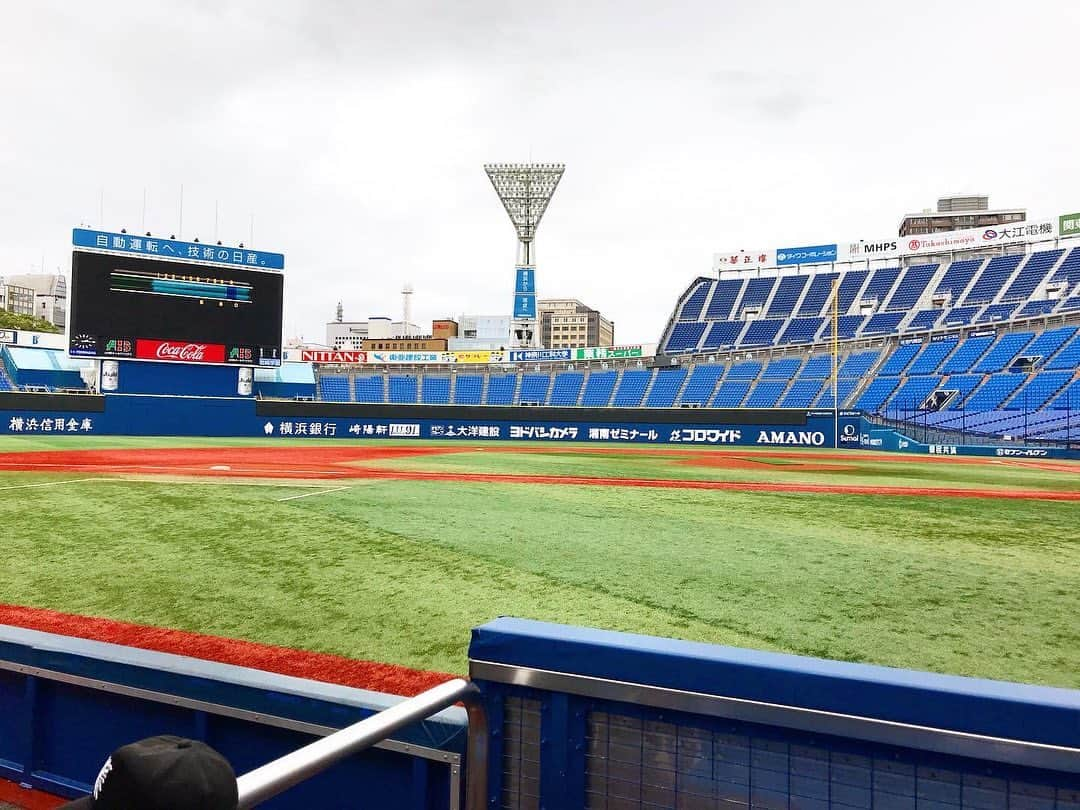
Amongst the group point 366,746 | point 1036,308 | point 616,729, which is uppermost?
point 1036,308

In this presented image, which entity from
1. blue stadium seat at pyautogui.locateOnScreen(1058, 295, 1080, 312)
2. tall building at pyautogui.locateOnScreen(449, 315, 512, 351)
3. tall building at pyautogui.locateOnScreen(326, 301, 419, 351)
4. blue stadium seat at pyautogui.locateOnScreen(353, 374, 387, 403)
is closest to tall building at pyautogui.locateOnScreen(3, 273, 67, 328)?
tall building at pyautogui.locateOnScreen(326, 301, 419, 351)

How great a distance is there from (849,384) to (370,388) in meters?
34.8

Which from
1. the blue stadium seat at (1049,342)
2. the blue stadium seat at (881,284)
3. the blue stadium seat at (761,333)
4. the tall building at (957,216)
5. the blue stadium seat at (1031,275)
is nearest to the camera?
the blue stadium seat at (1049,342)

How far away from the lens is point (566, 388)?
53938 millimetres

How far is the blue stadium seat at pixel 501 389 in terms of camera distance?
5444cm

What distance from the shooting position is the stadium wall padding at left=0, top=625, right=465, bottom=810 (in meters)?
2.46

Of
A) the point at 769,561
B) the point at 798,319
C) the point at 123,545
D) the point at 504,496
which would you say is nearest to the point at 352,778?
the point at 769,561

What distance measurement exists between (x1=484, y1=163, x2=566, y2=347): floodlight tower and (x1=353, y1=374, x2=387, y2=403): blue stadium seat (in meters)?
16.3

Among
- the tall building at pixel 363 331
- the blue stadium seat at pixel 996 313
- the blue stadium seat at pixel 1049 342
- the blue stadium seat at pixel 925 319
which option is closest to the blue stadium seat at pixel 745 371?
the blue stadium seat at pixel 925 319

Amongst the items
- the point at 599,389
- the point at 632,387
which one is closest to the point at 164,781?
the point at 632,387

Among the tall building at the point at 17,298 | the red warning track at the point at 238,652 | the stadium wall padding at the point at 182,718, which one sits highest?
the tall building at the point at 17,298

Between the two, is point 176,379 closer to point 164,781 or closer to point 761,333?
point 164,781

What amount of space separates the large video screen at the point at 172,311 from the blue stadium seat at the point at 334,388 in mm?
19365

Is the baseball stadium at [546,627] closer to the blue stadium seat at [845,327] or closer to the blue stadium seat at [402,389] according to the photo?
the blue stadium seat at [845,327]
